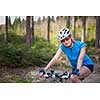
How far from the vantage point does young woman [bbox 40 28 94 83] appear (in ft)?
11.0

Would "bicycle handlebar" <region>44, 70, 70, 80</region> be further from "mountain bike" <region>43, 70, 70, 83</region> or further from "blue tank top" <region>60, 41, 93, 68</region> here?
"blue tank top" <region>60, 41, 93, 68</region>

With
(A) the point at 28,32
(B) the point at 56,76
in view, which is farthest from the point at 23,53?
(B) the point at 56,76

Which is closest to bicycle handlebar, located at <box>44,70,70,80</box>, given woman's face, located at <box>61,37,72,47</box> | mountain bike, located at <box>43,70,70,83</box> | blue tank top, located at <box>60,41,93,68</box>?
mountain bike, located at <box>43,70,70,83</box>

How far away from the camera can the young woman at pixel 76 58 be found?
11.0 ft

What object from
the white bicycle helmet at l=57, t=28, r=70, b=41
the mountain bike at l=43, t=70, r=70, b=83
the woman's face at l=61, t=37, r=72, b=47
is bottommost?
the mountain bike at l=43, t=70, r=70, b=83

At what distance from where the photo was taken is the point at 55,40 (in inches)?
132

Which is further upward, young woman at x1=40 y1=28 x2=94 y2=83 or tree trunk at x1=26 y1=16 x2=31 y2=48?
tree trunk at x1=26 y1=16 x2=31 y2=48

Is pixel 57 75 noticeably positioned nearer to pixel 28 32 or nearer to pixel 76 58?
pixel 76 58

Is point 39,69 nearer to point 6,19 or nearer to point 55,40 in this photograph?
point 55,40

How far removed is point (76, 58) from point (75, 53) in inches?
1.9
